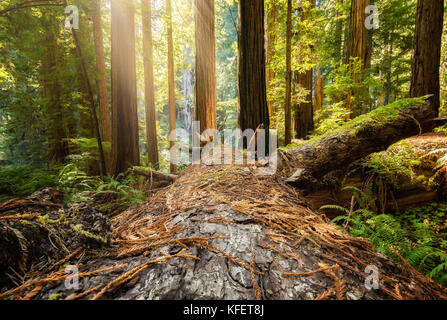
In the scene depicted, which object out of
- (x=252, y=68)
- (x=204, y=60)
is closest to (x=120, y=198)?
(x=252, y=68)

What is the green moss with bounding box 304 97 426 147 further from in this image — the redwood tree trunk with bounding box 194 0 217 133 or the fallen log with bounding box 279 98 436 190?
the redwood tree trunk with bounding box 194 0 217 133

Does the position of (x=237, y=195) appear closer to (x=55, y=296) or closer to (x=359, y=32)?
(x=55, y=296)

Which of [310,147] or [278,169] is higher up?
[310,147]

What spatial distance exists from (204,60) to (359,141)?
4224 millimetres

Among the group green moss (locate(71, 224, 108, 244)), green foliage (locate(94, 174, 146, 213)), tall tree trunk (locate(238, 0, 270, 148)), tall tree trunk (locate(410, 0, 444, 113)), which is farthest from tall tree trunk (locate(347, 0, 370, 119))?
green moss (locate(71, 224, 108, 244))

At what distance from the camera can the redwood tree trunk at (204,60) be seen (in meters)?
5.01

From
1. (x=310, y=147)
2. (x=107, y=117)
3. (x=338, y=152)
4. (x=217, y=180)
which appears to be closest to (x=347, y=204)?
(x=338, y=152)

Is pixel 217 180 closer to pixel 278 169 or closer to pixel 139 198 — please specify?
pixel 278 169

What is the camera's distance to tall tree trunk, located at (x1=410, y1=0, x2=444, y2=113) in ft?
13.1

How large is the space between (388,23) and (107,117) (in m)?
12.5

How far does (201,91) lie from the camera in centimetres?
507

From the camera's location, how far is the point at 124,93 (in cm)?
391

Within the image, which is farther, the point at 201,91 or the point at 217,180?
the point at 201,91
